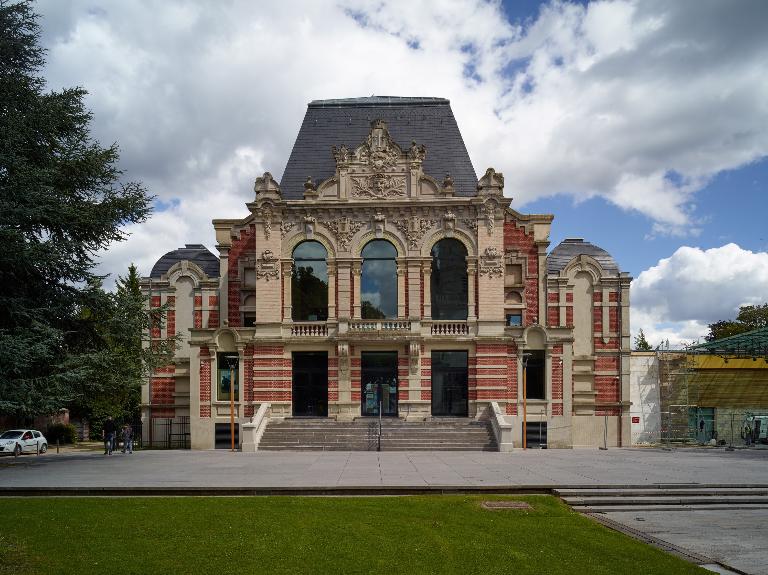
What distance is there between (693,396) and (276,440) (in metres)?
26.5

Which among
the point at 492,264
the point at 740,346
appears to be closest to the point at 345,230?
the point at 492,264

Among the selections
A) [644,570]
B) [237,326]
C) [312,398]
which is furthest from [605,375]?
[644,570]

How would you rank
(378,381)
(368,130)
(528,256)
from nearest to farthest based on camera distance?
(378,381), (528,256), (368,130)

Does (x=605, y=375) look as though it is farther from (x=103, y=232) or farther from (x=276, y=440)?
(x=103, y=232)

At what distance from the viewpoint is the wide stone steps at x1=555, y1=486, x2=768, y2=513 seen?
1784 centimetres

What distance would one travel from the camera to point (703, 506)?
59.6 ft

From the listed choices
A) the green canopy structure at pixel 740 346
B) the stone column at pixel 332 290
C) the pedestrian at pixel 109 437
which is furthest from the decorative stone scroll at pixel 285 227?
the green canopy structure at pixel 740 346

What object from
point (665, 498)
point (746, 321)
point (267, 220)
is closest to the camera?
point (665, 498)

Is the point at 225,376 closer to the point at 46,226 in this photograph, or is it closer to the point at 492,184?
the point at 46,226

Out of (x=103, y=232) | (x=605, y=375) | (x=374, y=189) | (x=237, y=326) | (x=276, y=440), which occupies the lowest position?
(x=276, y=440)

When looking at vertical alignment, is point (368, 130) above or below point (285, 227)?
above

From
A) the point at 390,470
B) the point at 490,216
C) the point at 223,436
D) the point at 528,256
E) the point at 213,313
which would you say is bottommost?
the point at 223,436

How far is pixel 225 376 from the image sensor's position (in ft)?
121

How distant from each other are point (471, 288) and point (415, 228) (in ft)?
13.3
